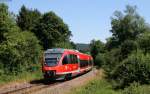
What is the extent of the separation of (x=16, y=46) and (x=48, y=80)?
190 inches

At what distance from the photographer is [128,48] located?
65.5 m

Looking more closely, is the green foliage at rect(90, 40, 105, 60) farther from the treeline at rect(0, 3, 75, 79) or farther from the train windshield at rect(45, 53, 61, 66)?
the train windshield at rect(45, 53, 61, 66)

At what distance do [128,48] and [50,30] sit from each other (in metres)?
27.5

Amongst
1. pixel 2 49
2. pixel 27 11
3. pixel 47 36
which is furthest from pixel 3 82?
pixel 27 11

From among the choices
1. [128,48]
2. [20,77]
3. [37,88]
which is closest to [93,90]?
[37,88]

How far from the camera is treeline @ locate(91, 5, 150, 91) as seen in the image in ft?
101

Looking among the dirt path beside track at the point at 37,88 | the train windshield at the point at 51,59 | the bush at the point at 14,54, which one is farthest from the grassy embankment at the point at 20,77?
the train windshield at the point at 51,59

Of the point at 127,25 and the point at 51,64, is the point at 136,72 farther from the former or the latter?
the point at 127,25

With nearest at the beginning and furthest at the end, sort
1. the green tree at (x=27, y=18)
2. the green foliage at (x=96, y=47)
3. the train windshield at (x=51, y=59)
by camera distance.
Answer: the train windshield at (x=51, y=59) → the green tree at (x=27, y=18) → the green foliage at (x=96, y=47)

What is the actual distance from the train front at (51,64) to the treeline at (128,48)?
544 centimetres

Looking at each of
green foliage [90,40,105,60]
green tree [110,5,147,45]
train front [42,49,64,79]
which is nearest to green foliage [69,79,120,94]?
train front [42,49,64,79]

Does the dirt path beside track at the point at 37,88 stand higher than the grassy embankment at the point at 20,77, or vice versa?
the grassy embankment at the point at 20,77

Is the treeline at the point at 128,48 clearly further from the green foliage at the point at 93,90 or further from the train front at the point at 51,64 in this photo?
the train front at the point at 51,64

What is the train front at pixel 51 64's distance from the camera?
1446 inches
